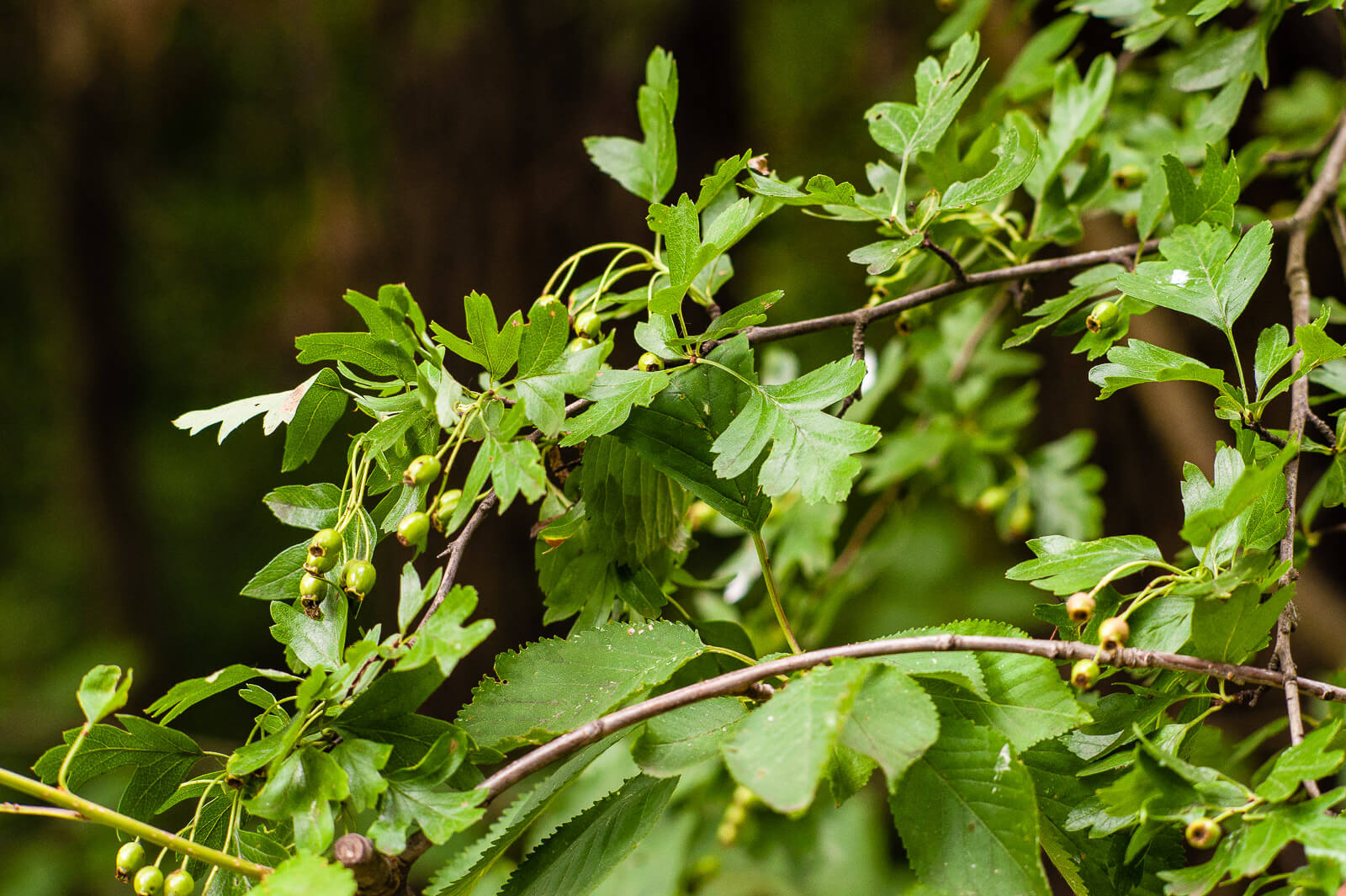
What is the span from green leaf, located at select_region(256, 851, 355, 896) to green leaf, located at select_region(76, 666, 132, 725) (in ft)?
0.30

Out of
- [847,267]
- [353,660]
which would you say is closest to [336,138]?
[847,267]

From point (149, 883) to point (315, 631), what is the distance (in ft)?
0.38

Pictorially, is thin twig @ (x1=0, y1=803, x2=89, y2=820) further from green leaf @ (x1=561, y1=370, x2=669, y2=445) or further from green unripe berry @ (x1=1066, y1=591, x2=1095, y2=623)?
green unripe berry @ (x1=1066, y1=591, x2=1095, y2=623)

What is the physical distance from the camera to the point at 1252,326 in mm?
1117

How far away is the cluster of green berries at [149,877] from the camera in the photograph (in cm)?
37

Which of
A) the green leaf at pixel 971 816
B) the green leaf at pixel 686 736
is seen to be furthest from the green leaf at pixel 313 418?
the green leaf at pixel 971 816

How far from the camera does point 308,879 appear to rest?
33 cm

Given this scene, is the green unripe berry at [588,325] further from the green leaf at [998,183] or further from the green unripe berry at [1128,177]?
the green unripe berry at [1128,177]

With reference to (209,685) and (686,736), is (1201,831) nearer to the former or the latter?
(686,736)

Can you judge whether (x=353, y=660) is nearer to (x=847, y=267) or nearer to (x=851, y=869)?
(x=851, y=869)

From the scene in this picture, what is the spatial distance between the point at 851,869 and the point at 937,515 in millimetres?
893

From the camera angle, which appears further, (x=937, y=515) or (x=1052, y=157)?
(x=937, y=515)

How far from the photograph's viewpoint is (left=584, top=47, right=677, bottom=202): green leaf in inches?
22.5

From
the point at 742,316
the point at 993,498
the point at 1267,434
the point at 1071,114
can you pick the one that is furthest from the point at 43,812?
the point at 993,498
